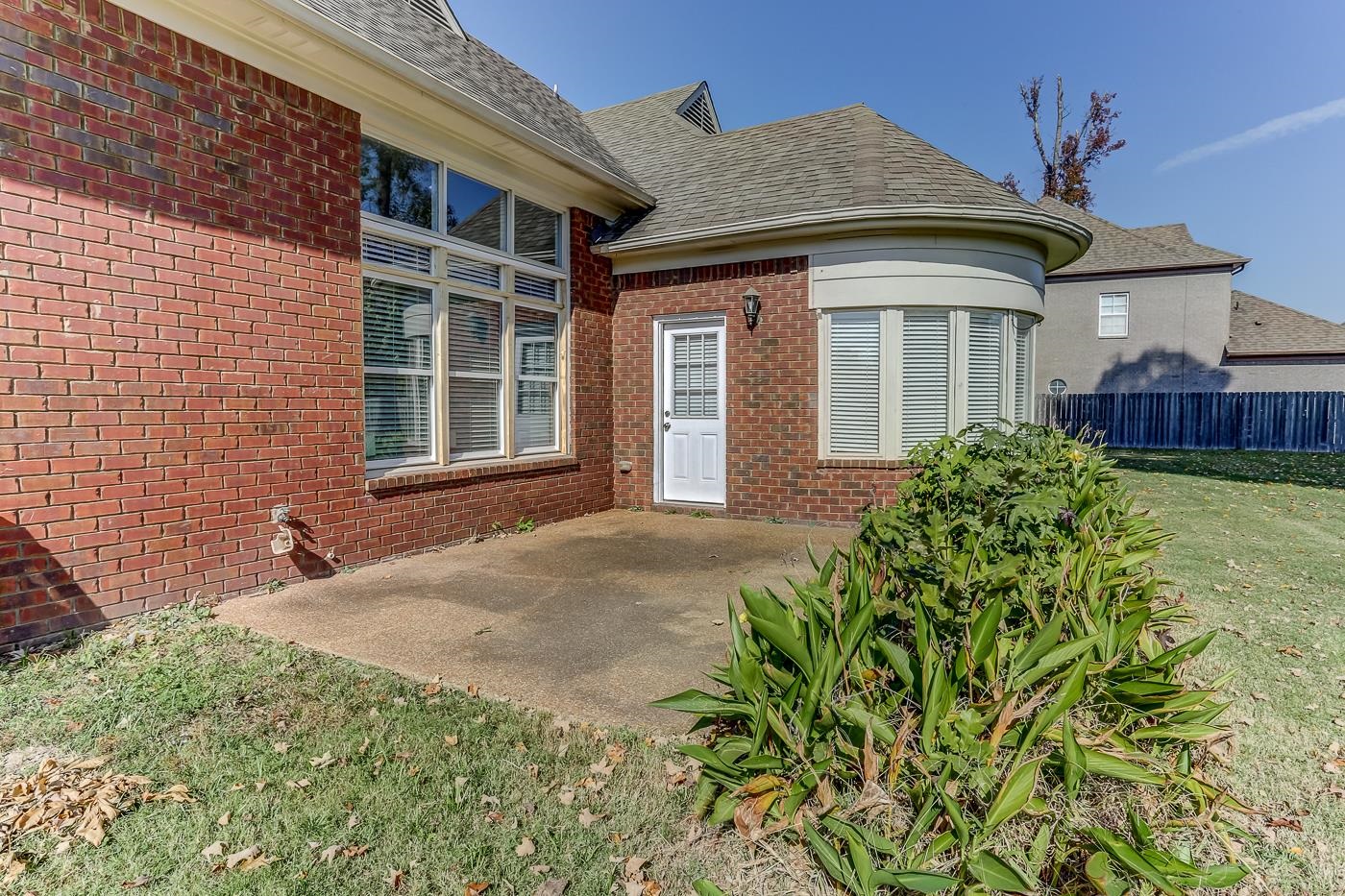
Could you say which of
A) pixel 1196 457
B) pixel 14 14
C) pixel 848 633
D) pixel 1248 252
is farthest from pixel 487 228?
pixel 1248 252

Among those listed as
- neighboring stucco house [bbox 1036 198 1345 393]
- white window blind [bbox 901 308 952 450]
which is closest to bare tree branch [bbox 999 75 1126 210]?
neighboring stucco house [bbox 1036 198 1345 393]

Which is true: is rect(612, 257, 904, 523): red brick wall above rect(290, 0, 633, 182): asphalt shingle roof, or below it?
below

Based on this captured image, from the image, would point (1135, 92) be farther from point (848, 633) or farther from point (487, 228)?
point (848, 633)

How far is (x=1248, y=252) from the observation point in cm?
1922

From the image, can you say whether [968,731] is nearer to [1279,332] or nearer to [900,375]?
[900,375]

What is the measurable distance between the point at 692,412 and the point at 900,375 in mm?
2535

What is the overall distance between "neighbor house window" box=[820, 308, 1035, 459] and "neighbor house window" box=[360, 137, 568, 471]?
3.23 meters

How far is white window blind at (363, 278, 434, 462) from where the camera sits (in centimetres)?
559

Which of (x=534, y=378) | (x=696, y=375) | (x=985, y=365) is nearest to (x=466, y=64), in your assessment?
(x=534, y=378)

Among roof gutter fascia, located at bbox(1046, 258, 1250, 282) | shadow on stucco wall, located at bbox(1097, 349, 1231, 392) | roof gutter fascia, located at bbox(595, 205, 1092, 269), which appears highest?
roof gutter fascia, located at bbox(1046, 258, 1250, 282)

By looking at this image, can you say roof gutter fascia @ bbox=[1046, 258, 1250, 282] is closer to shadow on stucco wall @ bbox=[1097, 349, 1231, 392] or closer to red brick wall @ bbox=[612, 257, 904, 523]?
shadow on stucco wall @ bbox=[1097, 349, 1231, 392]

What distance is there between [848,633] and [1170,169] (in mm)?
33924

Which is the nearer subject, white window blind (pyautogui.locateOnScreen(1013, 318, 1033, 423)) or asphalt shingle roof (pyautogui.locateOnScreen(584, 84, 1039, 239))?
asphalt shingle roof (pyautogui.locateOnScreen(584, 84, 1039, 239))

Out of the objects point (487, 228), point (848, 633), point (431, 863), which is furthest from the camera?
point (487, 228)
